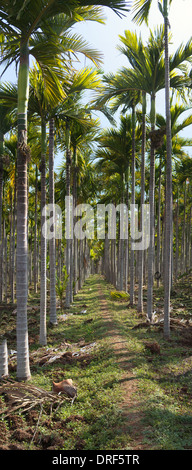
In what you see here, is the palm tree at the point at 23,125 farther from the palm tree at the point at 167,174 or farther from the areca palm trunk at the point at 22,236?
the palm tree at the point at 167,174

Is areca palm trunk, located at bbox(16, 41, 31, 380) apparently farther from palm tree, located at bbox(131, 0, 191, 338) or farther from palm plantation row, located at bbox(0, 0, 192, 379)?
palm tree, located at bbox(131, 0, 191, 338)

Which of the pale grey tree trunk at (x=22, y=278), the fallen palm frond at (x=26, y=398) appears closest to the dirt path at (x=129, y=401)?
the fallen palm frond at (x=26, y=398)

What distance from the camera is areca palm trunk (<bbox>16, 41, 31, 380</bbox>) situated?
6086mm

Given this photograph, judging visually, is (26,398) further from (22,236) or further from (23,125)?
(23,125)

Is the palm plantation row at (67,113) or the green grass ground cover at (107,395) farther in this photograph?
the palm plantation row at (67,113)

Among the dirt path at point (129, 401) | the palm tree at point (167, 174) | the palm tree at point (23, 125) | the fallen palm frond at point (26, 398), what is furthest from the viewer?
the palm tree at point (167, 174)

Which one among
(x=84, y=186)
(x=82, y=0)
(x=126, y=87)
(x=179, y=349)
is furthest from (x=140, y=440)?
(x=84, y=186)

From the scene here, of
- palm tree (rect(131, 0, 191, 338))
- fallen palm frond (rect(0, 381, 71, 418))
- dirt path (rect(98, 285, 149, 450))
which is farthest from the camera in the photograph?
palm tree (rect(131, 0, 191, 338))

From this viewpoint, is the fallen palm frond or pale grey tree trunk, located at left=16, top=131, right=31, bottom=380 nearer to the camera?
the fallen palm frond

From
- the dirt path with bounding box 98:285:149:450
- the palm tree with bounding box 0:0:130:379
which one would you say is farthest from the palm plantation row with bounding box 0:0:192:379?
the dirt path with bounding box 98:285:149:450

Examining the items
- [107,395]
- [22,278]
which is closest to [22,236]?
[22,278]

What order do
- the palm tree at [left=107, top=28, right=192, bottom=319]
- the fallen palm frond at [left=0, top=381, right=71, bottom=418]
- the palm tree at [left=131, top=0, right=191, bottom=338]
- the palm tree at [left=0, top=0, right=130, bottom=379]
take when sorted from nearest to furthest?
the fallen palm frond at [left=0, top=381, right=71, bottom=418]
the palm tree at [left=0, top=0, right=130, bottom=379]
the palm tree at [left=131, top=0, right=191, bottom=338]
the palm tree at [left=107, top=28, right=192, bottom=319]

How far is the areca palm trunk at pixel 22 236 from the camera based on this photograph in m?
6.09

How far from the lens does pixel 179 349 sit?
809 cm
